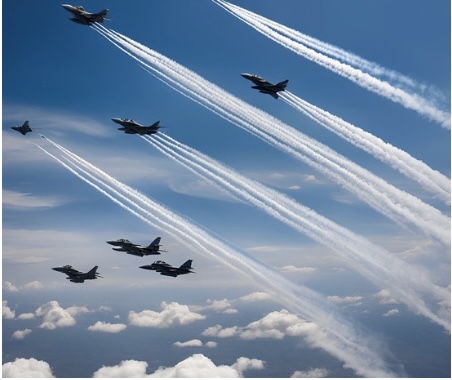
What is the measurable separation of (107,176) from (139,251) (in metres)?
19.7

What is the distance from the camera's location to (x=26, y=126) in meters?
144

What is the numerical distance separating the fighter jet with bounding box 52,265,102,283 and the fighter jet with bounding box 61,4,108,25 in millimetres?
63451

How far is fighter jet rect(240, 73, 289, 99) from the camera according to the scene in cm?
11912

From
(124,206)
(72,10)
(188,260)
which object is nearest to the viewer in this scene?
(72,10)

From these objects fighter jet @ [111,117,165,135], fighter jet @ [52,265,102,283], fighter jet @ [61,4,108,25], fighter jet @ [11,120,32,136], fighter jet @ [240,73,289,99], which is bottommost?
fighter jet @ [52,265,102,283]

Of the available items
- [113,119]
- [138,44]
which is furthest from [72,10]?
[113,119]

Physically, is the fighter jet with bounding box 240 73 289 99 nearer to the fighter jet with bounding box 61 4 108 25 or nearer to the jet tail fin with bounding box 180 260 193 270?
the fighter jet with bounding box 61 4 108 25

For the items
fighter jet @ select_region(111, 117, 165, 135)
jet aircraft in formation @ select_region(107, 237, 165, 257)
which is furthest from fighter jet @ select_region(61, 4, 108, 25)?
jet aircraft in formation @ select_region(107, 237, 165, 257)

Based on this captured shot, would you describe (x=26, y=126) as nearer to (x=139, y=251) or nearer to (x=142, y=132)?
(x=142, y=132)

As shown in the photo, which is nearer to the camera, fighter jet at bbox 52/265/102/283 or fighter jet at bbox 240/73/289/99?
fighter jet at bbox 240/73/289/99

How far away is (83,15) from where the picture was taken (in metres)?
113

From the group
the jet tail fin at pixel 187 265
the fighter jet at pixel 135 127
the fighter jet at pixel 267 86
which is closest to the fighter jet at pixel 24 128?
the fighter jet at pixel 135 127

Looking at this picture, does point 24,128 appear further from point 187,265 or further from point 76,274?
point 187,265

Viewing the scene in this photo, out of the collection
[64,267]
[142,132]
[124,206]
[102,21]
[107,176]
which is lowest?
[64,267]
